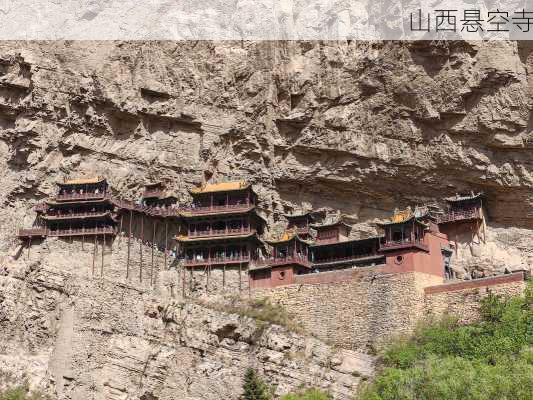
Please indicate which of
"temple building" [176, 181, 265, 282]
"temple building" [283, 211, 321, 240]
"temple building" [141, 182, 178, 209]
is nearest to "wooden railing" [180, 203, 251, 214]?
"temple building" [176, 181, 265, 282]

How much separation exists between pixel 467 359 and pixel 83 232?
22575 mm

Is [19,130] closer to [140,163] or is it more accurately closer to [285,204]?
[140,163]

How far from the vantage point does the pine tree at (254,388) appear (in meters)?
35.3

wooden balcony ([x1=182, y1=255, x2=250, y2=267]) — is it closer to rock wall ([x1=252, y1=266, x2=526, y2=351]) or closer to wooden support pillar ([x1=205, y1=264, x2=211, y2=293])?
wooden support pillar ([x1=205, y1=264, x2=211, y2=293])

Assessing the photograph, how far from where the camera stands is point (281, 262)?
1663 inches

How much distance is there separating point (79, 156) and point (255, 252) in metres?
12.5

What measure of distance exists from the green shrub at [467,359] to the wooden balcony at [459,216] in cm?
885

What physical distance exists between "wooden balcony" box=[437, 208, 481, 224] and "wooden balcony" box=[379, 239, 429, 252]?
5.50 meters

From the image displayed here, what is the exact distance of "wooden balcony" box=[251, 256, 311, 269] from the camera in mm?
42188

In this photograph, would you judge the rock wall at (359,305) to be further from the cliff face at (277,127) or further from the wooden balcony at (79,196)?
the wooden balcony at (79,196)

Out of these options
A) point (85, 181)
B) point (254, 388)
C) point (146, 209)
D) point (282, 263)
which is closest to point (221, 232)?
point (146, 209)

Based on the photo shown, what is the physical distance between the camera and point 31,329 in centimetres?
4062

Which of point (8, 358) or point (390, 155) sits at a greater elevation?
point (390, 155)

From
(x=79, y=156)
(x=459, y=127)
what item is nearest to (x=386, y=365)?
(x=459, y=127)
